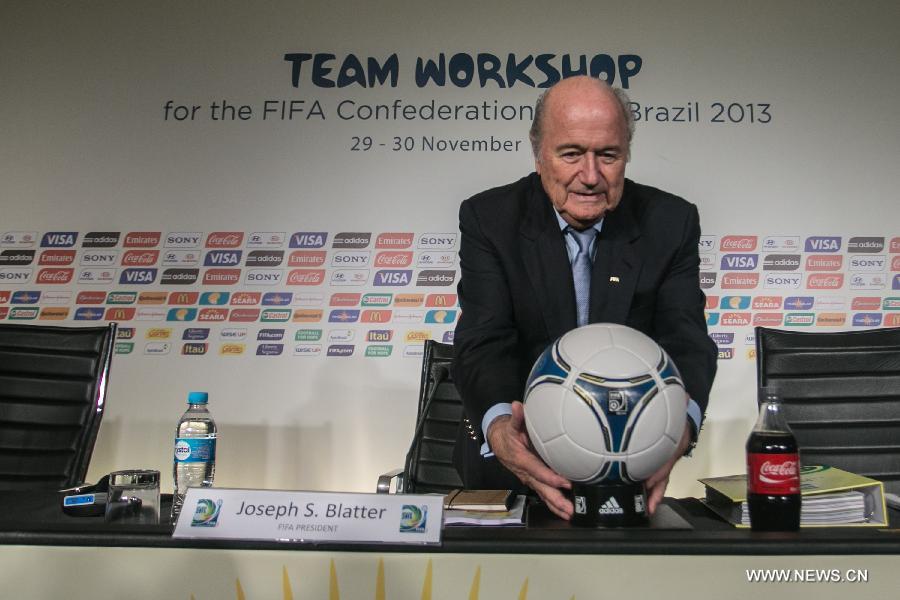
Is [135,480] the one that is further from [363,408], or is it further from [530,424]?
[363,408]

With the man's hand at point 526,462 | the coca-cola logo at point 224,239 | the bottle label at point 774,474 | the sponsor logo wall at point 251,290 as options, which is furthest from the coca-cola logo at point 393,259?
the bottle label at point 774,474

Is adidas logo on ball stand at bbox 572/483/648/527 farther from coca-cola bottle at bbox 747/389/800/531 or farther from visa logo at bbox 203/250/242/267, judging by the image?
visa logo at bbox 203/250/242/267

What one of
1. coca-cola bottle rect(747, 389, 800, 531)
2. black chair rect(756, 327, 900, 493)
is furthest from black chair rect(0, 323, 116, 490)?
black chair rect(756, 327, 900, 493)

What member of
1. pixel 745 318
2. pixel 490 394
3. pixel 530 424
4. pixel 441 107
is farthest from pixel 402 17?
pixel 530 424

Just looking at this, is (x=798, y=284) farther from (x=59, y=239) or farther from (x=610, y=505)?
(x=59, y=239)

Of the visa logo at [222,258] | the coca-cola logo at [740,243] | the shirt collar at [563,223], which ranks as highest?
the coca-cola logo at [740,243]

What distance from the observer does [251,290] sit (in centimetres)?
394

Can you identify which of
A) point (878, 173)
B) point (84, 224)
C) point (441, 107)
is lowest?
point (84, 224)

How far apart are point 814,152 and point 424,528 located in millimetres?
3588

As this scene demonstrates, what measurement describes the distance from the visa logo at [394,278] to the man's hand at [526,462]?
255 cm

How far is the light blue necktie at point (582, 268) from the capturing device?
5.42 ft

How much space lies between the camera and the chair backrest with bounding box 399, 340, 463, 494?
271 centimetres

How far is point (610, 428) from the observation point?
Result: 1.02 m

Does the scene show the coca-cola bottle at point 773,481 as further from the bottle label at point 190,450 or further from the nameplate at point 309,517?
the bottle label at point 190,450
